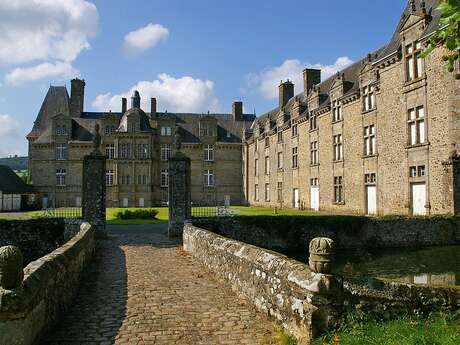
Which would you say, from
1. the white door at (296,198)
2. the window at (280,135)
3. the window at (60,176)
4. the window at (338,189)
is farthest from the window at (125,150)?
the window at (338,189)

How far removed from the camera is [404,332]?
4.32 metres

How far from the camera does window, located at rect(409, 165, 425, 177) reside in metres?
20.5

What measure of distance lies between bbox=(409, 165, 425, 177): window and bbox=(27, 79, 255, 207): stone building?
93.1 ft

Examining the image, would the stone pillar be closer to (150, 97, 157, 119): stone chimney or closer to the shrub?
the shrub

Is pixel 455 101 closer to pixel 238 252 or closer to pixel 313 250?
pixel 238 252

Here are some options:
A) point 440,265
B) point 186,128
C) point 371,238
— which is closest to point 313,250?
point 440,265

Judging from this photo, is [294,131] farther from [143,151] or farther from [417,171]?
[143,151]

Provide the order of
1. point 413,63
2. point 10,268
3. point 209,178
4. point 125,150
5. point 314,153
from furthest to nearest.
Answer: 1. point 209,178
2. point 125,150
3. point 314,153
4. point 413,63
5. point 10,268

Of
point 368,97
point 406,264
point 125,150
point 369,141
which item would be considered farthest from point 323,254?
point 125,150

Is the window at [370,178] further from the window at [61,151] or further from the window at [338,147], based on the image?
the window at [61,151]

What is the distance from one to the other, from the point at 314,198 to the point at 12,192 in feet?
95.4

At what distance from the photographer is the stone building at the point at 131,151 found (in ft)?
151

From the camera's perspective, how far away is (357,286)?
485 centimetres

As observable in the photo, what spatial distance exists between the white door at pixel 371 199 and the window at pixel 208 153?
26309 mm
